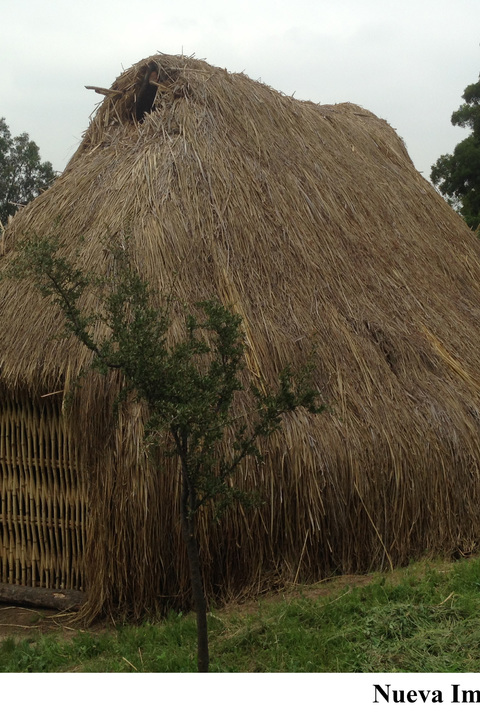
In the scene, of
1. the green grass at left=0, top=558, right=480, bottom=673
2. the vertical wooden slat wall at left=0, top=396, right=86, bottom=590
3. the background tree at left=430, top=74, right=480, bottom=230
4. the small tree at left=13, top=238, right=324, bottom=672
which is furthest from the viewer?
the background tree at left=430, top=74, right=480, bottom=230

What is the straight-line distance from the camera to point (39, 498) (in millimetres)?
6176

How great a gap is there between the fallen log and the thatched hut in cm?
10

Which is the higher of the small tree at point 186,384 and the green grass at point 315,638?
the small tree at point 186,384

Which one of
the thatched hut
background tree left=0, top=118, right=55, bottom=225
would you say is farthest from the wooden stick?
background tree left=0, top=118, right=55, bottom=225

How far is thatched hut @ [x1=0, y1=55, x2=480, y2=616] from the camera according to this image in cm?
545

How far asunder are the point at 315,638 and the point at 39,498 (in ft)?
9.03

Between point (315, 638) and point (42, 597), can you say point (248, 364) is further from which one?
point (42, 597)

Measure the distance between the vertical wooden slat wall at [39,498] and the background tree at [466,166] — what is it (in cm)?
1895

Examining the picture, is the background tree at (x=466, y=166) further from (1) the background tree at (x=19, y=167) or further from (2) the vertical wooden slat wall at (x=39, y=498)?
(2) the vertical wooden slat wall at (x=39, y=498)

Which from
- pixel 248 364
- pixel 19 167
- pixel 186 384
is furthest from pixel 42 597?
pixel 19 167

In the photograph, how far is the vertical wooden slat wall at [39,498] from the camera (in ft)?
19.5

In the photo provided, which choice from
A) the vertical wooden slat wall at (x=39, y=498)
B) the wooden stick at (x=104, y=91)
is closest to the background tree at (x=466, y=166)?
the wooden stick at (x=104, y=91)

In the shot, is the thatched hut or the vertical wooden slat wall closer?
the thatched hut

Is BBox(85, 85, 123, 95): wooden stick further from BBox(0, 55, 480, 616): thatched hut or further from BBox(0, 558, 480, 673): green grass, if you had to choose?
BBox(0, 558, 480, 673): green grass
